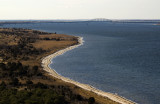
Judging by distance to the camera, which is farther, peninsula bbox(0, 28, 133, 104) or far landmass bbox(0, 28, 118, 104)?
peninsula bbox(0, 28, 133, 104)

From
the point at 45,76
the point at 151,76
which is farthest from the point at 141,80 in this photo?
the point at 45,76

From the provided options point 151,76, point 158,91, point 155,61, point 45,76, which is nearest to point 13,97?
point 45,76

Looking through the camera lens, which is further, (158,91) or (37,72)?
(37,72)

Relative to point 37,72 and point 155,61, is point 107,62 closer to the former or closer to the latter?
point 155,61

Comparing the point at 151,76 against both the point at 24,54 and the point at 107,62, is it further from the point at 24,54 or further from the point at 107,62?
the point at 24,54

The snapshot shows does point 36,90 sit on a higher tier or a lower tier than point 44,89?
higher

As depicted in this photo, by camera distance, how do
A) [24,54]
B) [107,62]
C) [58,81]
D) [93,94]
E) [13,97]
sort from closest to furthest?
1. [13,97]
2. [93,94]
3. [58,81]
4. [107,62]
5. [24,54]

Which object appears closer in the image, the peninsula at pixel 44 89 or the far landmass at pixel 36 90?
the far landmass at pixel 36 90

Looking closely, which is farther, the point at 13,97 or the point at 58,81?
the point at 58,81

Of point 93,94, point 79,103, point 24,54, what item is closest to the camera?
point 79,103

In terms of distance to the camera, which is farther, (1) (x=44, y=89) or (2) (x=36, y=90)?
(1) (x=44, y=89)
